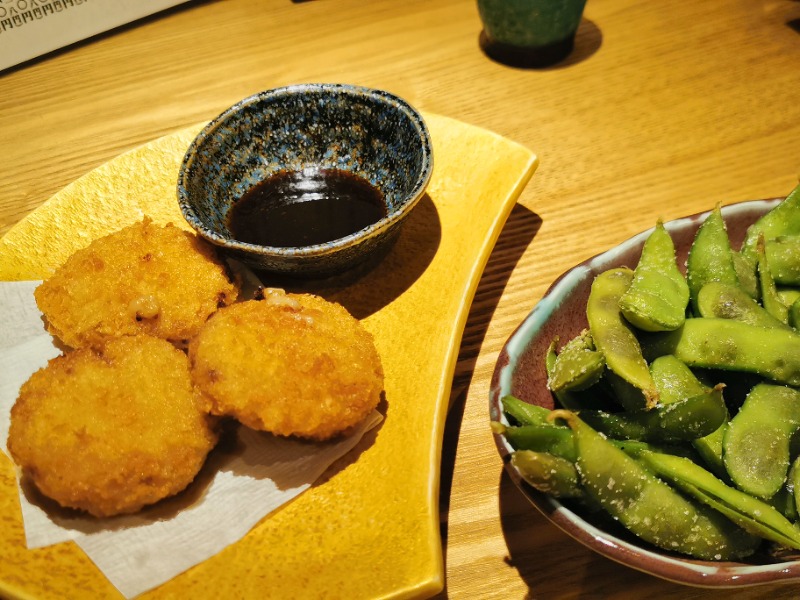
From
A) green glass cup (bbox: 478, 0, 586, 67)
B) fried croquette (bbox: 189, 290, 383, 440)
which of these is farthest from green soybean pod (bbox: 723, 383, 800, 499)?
green glass cup (bbox: 478, 0, 586, 67)

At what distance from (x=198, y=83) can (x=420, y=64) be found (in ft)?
3.91

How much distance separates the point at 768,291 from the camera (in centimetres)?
154

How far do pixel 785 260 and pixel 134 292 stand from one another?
71.6 inches

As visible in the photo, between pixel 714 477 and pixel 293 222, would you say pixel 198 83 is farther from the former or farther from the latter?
pixel 714 477

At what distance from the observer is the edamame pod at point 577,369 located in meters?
1.30

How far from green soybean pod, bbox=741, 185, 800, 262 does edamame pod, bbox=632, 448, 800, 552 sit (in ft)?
2.38

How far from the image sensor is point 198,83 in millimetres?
3250

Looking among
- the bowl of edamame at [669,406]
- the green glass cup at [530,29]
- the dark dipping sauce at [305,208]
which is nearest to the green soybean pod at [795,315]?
the bowl of edamame at [669,406]

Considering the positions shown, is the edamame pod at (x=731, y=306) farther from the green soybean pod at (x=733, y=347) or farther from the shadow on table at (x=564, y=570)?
the shadow on table at (x=564, y=570)

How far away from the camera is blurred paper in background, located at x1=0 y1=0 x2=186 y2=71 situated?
10.4 feet

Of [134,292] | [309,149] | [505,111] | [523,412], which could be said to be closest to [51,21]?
[309,149]

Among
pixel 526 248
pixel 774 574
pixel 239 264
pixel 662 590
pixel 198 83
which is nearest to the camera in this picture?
pixel 774 574

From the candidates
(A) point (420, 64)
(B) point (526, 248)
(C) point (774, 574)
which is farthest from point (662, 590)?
(A) point (420, 64)

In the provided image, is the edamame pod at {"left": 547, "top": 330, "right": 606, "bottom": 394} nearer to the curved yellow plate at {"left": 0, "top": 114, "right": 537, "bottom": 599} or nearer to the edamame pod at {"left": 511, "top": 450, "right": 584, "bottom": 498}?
the edamame pod at {"left": 511, "top": 450, "right": 584, "bottom": 498}
